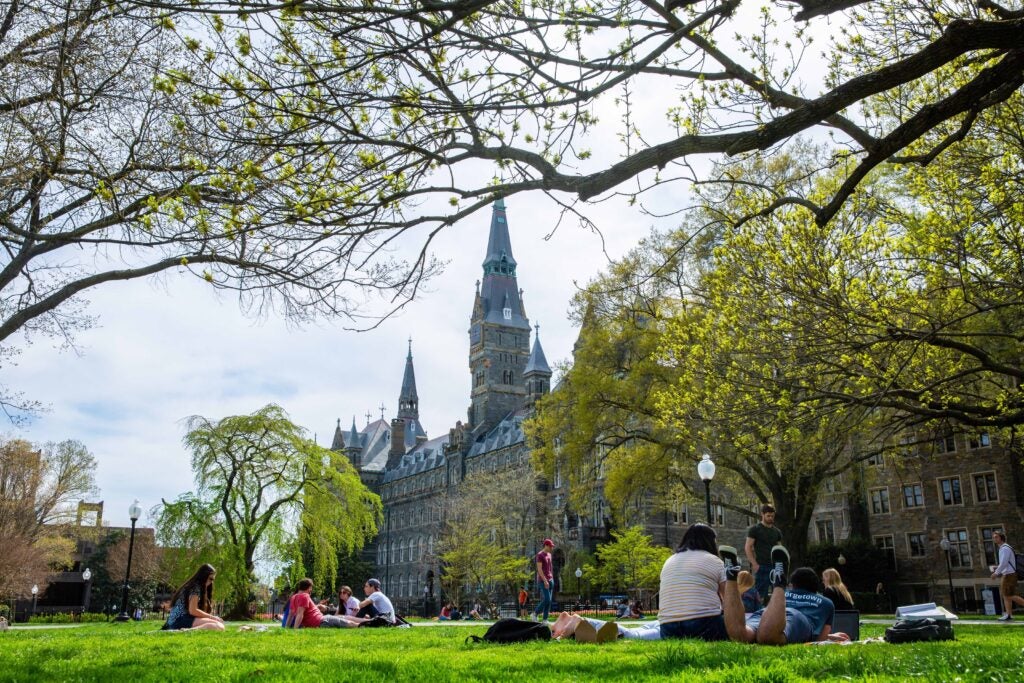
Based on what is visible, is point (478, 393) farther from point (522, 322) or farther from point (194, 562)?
point (194, 562)

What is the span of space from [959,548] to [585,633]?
1411 inches

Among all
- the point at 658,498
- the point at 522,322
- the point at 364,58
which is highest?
the point at 522,322

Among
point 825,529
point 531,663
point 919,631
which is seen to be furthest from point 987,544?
point 531,663

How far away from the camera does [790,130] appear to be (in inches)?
289

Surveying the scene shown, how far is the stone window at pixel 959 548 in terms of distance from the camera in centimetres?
3722

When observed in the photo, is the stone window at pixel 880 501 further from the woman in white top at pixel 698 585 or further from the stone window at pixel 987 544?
the woman in white top at pixel 698 585

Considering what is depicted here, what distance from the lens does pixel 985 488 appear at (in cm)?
3703

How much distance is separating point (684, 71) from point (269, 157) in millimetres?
4249

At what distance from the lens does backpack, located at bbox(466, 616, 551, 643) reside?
852 centimetres

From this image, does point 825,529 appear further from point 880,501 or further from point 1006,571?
point 1006,571

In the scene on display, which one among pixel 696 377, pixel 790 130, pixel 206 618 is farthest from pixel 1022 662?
pixel 696 377

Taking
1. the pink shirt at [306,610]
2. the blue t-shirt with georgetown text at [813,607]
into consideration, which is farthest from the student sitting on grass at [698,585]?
the pink shirt at [306,610]

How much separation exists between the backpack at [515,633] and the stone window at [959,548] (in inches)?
1371

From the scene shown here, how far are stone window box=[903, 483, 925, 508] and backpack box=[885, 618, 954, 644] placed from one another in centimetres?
3471
